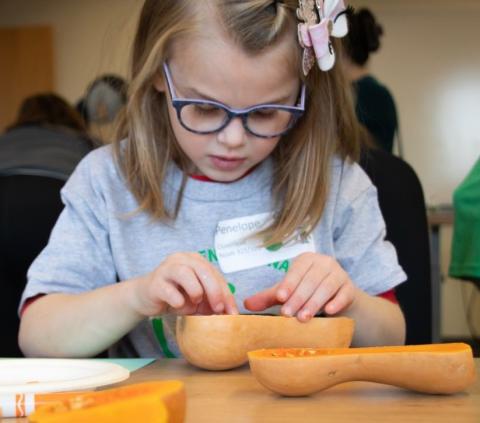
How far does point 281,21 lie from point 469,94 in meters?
5.46

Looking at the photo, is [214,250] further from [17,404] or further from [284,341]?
[17,404]

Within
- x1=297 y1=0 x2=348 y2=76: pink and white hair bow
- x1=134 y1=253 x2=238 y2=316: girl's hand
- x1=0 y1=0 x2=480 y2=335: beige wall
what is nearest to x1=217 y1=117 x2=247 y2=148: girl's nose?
x1=297 y1=0 x2=348 y2=76: pink and white hair bow

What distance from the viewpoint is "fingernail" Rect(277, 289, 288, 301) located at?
0.83 meters

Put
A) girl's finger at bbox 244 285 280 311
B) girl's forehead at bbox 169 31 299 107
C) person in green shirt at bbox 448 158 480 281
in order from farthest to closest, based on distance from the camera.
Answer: person in green shirt at bbox 448 158 480 281 < girl's forehead at bbox 169 31 299 107 < girl's finger at bbox 244 285 280 311

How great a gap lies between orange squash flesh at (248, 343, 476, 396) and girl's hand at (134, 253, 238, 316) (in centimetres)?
19

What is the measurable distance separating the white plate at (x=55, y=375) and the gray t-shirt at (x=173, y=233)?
0.35 meters

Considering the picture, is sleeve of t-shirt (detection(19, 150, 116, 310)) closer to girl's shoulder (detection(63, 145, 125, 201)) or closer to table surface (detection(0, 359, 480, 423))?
girl's shoulder (detection(63, 145, 125, 201))

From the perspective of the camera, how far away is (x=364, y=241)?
3.82ft

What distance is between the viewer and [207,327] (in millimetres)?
750

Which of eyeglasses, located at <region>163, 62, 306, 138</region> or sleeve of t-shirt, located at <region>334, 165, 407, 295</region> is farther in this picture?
sleeve of t-shirt, located at <region>334, 165, 407, 295</region>

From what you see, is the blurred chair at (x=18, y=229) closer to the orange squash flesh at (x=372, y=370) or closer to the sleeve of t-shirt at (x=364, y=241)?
the sleeve of t-shirt at (x=364, y=241)

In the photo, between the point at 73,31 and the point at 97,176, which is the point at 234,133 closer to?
the point at 97,176

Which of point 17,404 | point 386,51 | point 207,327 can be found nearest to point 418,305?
point 207,327

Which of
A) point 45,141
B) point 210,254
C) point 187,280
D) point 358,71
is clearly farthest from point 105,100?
point 358,71
